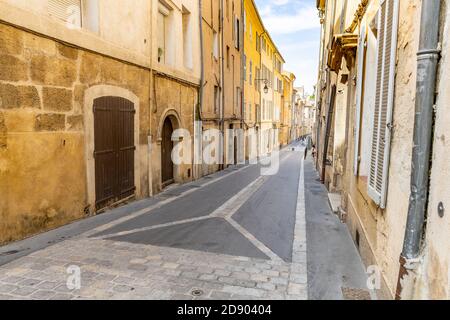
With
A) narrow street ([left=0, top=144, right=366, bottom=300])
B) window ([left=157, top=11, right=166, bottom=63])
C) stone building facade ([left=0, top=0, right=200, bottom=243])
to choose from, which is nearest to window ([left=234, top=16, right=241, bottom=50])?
window ([left=157, top=11, right=166, bottom=63])

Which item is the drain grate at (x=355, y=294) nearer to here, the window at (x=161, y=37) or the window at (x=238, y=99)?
the window at (x=161, y=37)

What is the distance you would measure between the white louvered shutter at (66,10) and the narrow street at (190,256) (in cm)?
406

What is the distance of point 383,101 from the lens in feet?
13.1

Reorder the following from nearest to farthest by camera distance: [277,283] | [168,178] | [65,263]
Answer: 1. [277,283]
2. [65,263]
3. [168,178]

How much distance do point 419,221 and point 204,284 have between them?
2472mm

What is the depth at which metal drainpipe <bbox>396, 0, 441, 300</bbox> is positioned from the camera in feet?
8.54

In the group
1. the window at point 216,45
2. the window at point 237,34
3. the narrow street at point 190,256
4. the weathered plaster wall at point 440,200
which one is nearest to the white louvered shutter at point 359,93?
the narrow street at point 190,256

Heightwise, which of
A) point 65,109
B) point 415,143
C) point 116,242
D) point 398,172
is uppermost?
point 65,109

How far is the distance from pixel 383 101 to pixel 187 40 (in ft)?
34.6

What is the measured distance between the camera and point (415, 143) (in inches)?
107

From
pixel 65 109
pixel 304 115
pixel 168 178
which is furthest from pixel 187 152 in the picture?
pixel 304 115

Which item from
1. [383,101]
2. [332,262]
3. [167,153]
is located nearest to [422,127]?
[383,101]

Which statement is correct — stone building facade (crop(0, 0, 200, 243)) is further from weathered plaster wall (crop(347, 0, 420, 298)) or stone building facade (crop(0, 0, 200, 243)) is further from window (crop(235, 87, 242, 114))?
window (crop(235, 87, 242, 114))

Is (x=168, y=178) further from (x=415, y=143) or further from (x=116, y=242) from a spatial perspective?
(x=415, y=143)
